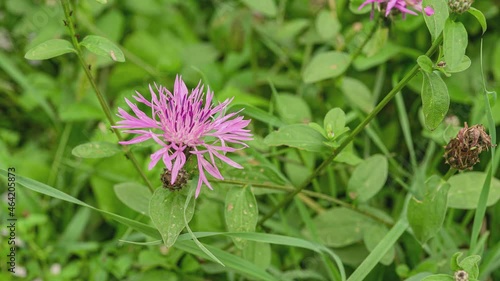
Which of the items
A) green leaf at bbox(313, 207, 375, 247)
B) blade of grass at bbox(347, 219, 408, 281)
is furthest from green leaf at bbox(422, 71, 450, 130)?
green leaf at bbox(313, 207, 375, 247)

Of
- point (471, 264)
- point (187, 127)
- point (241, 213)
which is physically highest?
point (187, 127)

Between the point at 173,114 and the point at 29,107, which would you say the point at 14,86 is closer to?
the point at 29,107

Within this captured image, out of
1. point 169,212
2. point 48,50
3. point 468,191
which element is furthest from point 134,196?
point 468,191

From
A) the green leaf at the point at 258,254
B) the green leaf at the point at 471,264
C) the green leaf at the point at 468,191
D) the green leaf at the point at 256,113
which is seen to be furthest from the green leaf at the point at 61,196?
the green leaf at the point at 468,191

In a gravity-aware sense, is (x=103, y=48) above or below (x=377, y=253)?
above

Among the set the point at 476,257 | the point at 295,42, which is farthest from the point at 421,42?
the point at 476,257

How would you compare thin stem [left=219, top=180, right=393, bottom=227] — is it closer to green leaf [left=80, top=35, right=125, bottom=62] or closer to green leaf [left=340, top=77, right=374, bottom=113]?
green leaf [left=80, top=35, right=125, bottom=62]

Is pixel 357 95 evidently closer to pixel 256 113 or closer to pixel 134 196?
pixel 256 113
